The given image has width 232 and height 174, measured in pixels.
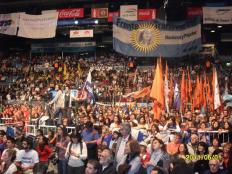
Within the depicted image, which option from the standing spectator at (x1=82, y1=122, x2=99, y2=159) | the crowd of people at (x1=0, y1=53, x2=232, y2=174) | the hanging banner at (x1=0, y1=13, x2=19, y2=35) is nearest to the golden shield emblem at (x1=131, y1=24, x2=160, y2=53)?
the crowd of people at (x1=0, y1=53, x2=232, y2=174)

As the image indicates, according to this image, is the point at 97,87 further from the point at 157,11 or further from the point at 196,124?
the point at 196,124

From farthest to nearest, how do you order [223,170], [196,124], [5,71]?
[5,71]
[196,124]
[223,170]

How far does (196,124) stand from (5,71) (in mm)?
22113

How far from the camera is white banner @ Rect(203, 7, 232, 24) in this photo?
19453 millimetres

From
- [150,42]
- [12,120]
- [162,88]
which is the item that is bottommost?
[12,120]

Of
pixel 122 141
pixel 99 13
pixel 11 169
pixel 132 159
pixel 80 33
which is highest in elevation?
pixel 99 13

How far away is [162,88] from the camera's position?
15.2 metres

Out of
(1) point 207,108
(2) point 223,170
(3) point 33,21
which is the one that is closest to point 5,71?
(3) point 33,21

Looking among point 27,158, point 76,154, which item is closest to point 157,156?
point 76,154

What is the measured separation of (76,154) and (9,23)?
14.4 meters

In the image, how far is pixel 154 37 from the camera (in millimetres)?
19625

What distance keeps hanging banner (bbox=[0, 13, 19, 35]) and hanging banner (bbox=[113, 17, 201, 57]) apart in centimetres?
535

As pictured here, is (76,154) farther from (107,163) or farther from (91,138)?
(107,163)

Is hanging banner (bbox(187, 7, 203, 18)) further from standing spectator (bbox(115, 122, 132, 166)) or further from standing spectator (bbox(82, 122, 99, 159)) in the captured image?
standing spectator (bbox(115, 122, 132, 166))
